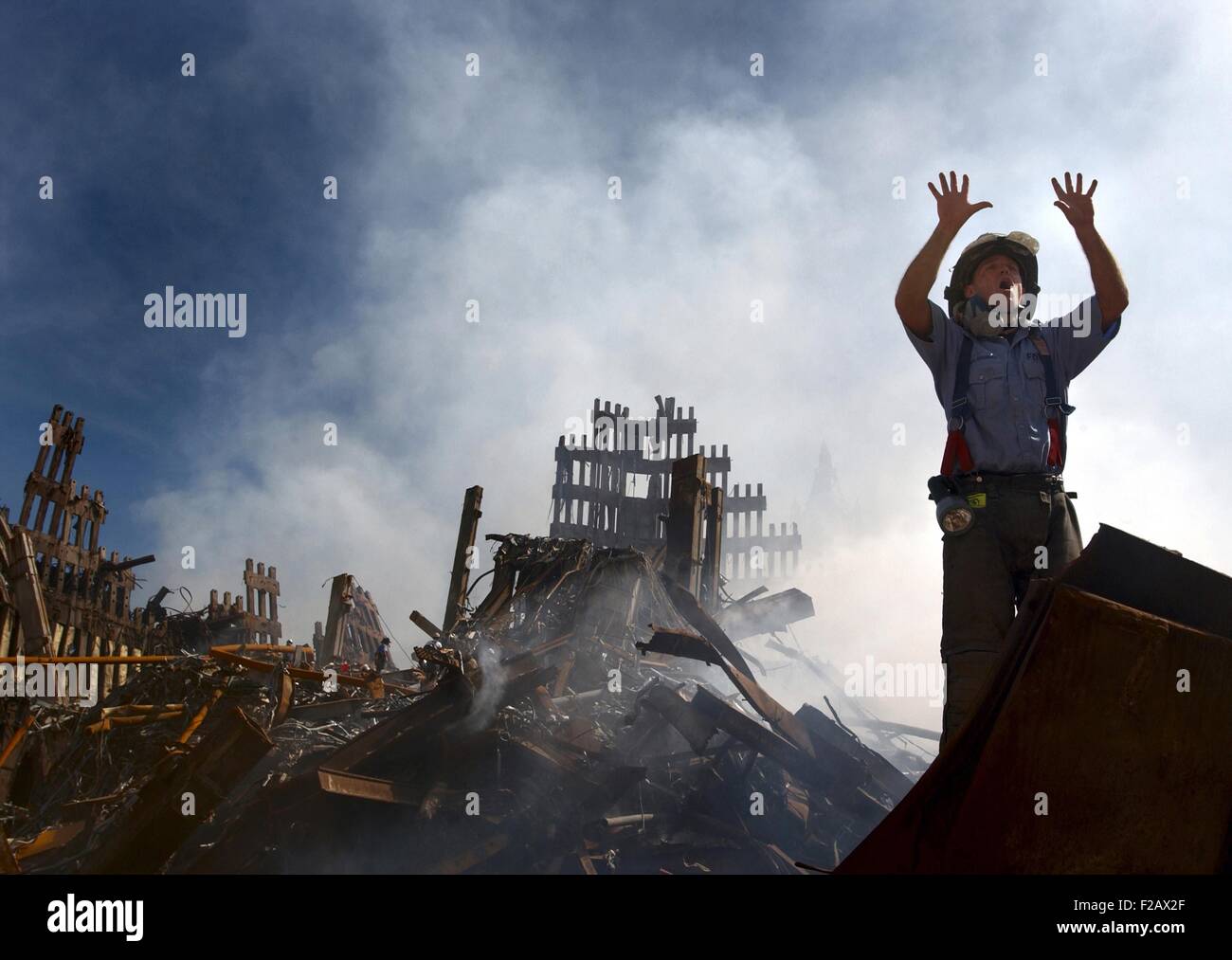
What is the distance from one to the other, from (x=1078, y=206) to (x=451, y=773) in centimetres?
452

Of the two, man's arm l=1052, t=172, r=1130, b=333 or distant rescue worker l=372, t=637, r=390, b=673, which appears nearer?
man's arm l=1052, t=172, r=1130, b=333

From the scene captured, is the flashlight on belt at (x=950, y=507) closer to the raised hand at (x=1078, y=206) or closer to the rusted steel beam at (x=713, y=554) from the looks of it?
the raised hand at (x=1078, y=206)

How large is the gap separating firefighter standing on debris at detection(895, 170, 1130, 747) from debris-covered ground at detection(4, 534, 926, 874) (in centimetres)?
225

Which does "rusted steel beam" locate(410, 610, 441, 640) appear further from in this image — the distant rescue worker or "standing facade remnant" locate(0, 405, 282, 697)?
"standing facade remnant" locate(0, 405, 282, 697)

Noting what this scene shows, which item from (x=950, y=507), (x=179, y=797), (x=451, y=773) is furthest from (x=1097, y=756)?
(x=451, y=773)

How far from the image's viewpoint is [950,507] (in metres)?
2.87

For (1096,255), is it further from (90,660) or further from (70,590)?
(70,590)

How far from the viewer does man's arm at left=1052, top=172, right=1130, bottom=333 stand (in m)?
2.96

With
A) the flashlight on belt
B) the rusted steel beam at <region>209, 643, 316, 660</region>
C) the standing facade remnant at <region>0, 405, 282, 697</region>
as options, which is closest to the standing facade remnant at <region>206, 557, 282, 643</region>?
the standing facade remnant at <region>0, 405, 282, 697</region>

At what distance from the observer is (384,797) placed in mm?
4480

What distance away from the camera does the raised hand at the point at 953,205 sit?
2.97 m
